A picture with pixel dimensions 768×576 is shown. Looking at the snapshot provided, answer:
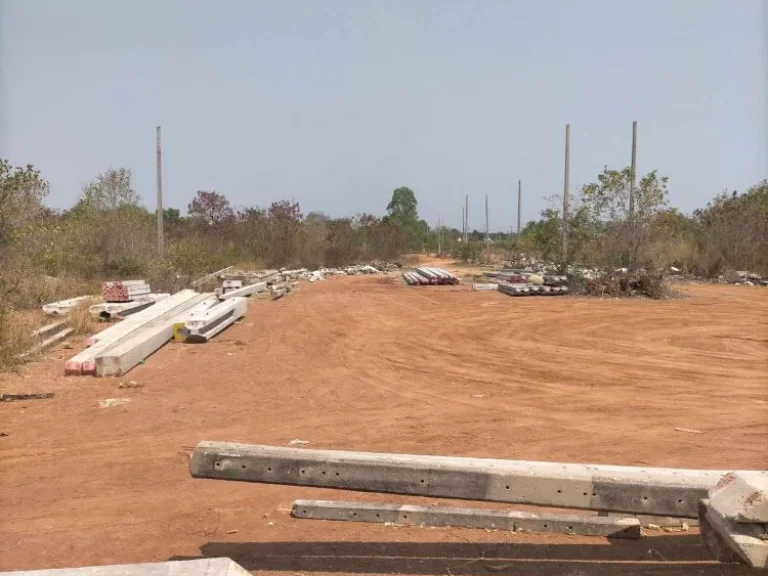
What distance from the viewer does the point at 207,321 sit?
1160 cm

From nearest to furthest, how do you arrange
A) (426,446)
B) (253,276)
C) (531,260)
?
(426,446)
(253,276)
(531,260)

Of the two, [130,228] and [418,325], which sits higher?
[130,228]

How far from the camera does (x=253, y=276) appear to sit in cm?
2623

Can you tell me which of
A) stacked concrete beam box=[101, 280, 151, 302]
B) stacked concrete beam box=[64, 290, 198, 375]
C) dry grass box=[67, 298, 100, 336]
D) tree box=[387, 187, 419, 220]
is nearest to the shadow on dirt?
stacked concrete beam box=[64, 290, 198, 375]

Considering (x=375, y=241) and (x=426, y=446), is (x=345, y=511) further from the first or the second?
(x=375, y=241)

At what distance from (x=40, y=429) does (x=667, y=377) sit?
758 cm

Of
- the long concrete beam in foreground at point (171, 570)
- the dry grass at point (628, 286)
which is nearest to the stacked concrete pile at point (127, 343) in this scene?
the long concrete beam in foreground at point (171, 570)

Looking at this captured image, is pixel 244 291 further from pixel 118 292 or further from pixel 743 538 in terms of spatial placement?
pixel 743 538

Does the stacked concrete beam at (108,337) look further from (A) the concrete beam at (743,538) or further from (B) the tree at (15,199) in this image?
(A) the concrete beam at (743,538)

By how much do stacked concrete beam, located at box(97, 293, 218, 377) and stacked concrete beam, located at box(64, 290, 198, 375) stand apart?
5cm

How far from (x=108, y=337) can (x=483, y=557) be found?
8.10 metres

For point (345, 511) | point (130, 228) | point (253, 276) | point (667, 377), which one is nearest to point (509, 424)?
point (345, 511)

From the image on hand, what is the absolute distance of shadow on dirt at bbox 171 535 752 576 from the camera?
3.29 metres

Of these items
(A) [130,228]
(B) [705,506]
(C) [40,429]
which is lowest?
(C) [40,429]
